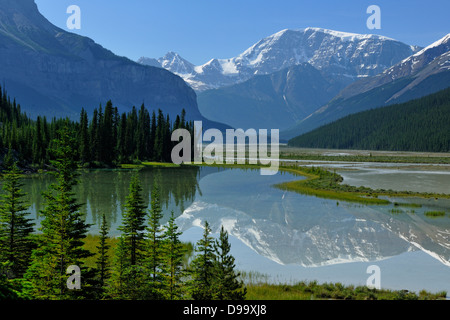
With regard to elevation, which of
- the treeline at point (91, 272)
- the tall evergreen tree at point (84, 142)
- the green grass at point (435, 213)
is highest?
the tall evergreen tree at point (84, 142)

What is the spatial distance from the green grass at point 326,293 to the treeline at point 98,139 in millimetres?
64383

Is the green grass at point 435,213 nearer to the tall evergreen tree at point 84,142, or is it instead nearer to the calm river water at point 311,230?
the calm river water at point 311,230

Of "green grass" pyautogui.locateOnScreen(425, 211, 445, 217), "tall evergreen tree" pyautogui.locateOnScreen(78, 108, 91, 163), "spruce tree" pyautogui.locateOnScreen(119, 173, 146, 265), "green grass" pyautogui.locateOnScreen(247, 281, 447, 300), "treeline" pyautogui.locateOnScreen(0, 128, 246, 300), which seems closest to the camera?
"treeline" pyautogui.locateOnScreen(0, 128, 246, 300)

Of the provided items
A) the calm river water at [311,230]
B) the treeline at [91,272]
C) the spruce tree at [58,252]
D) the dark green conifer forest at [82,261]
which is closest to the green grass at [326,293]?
A: the dark green conifer forest at [82,261]

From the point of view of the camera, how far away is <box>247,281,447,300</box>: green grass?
19.6m

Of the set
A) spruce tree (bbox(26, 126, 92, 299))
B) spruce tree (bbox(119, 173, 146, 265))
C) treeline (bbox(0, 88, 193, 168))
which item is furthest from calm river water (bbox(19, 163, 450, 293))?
treeline (bbox(0, 88, 193, 168))

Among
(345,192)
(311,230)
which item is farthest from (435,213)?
(345,192)

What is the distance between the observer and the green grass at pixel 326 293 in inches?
771

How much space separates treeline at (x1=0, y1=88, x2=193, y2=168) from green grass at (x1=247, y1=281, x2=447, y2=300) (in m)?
64.4

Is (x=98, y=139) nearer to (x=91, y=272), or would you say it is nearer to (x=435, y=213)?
(x=435, y=213)

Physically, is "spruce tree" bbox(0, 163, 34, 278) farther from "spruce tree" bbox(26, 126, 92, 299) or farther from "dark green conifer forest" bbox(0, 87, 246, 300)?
"spruce tree" bbox(26, 126, 92, 299)
